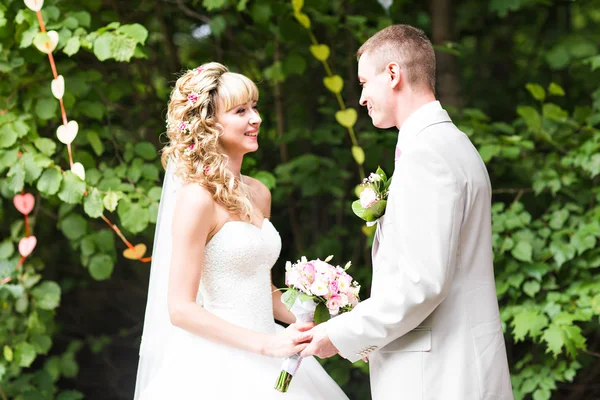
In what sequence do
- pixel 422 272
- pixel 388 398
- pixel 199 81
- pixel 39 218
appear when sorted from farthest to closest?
pixel 39 218 → pixel 199 81 → pixel 388 398 → pixel 422 272

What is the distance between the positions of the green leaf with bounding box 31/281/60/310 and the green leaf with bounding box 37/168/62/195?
61 cm

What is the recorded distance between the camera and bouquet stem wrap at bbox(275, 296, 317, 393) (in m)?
2.18

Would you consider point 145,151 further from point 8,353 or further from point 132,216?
point 8,353

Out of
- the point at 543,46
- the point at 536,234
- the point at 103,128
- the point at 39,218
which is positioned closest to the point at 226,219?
the point at 103,128

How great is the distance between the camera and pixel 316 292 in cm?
207

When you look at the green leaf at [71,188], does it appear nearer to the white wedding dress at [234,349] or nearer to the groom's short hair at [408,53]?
the white wedding dress at [234,349]

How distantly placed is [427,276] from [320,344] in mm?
414

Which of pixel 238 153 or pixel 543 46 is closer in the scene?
pixel 238 153

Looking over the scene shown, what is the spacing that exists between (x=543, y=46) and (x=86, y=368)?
4.26m

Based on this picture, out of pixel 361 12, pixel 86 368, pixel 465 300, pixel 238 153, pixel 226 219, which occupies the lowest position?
pixel 86 368

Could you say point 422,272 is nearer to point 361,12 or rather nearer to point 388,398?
point 388,398

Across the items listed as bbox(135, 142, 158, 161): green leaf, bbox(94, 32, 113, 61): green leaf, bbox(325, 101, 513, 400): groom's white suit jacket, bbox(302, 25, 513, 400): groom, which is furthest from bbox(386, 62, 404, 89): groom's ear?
bbox(135, 142, 158, 161): green leaf

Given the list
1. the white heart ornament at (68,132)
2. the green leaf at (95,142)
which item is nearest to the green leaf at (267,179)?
the green leaf at (95,142)

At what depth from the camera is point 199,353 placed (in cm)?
235
